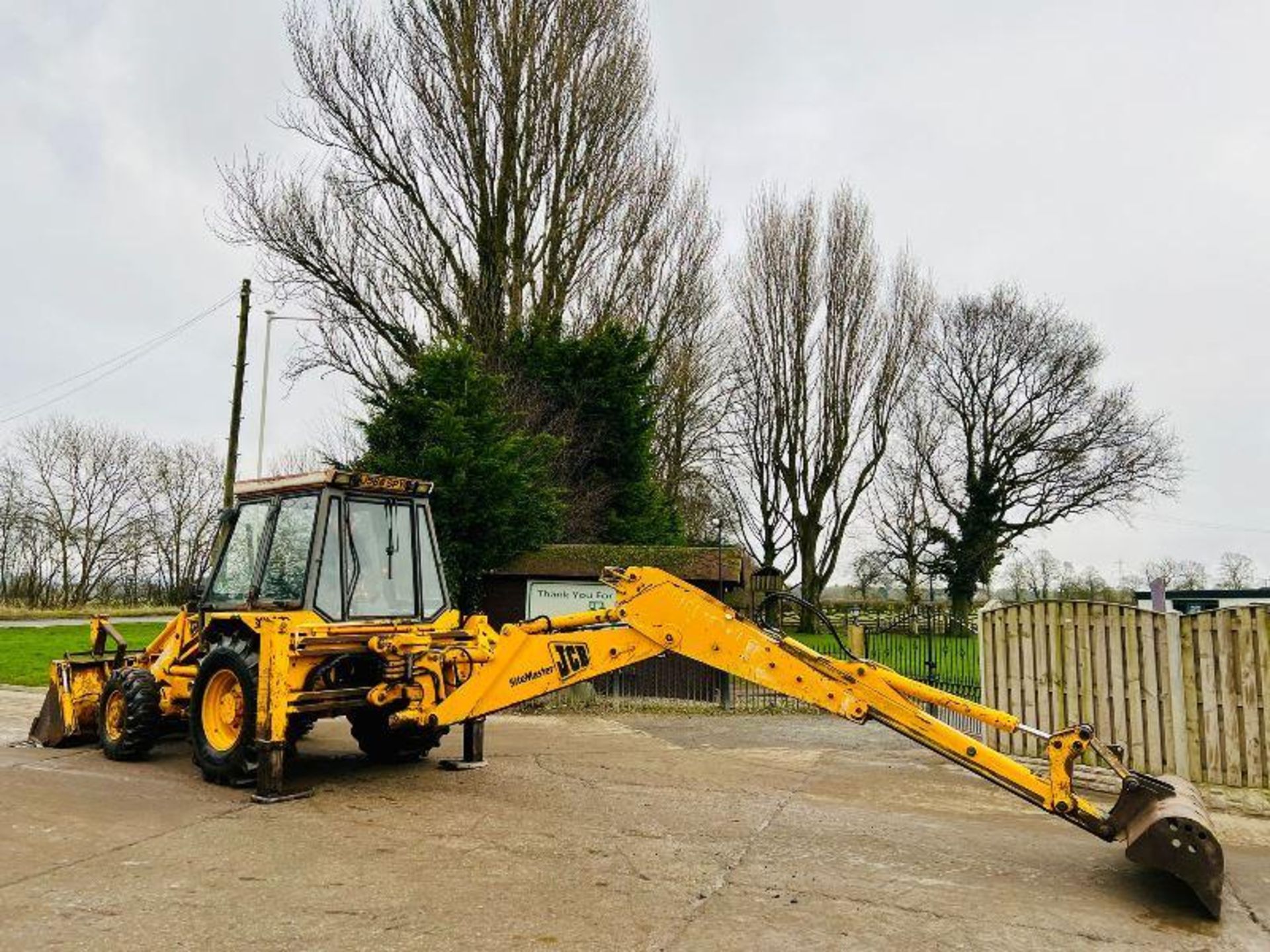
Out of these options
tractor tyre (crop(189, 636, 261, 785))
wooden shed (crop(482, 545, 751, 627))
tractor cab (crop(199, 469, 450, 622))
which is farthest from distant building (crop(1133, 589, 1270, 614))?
tractor tyre (crop(189, 636, 261, 785))

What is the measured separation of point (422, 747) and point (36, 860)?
12.4ft

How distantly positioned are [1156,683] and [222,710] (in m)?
8.29

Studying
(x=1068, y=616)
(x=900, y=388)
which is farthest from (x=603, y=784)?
(x=900, y=388)

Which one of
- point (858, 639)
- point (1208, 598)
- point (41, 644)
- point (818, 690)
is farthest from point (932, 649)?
point (41, 644)

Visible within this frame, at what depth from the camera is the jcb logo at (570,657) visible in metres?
7.19

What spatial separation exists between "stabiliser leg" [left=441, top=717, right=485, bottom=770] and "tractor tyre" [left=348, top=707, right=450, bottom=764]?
9.9 inches

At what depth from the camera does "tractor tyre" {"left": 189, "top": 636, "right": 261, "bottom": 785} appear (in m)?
7.61

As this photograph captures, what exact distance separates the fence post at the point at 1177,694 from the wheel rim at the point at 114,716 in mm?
9595

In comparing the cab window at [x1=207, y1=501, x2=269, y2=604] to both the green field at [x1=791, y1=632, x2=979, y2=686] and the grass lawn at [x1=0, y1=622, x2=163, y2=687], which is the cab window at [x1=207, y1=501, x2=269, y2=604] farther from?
the grass lawn at [x1=0, y1=622, x2=163, y2=687]

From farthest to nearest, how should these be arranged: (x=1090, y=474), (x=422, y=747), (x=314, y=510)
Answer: (x=1090, y=474), (x=422, y=747), (x=314, y=510)

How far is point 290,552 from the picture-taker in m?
8.25

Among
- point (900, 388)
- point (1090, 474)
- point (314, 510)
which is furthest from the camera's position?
point (1090, 474)

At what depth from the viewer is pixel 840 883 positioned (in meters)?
5.45

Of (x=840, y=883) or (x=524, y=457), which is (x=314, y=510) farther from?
(x=524, y=457)
